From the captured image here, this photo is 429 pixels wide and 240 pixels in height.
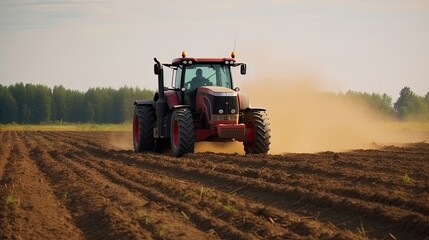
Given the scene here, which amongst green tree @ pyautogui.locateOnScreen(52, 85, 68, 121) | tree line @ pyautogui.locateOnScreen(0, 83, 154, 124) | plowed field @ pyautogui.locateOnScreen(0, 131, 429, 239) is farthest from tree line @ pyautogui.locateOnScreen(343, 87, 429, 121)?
plowed field @ pyautogui.locateOnScreen(0, 131, 429, 239)

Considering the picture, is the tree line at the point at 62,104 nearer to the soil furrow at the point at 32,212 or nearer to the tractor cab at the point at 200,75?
the tractor cab at the point at 200,75

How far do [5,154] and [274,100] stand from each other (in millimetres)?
8774

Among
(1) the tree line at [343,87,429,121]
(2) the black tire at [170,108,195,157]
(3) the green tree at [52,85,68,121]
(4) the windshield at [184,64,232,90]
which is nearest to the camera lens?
(2) the black tire at [170,108,195,157]

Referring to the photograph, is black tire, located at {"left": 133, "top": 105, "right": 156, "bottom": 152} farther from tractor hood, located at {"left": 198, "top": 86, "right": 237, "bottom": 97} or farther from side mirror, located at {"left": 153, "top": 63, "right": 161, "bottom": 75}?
tractor hood, located at {"left": 198, "top": 86, "right": 237, "bottom": 97}

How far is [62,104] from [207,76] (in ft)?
258

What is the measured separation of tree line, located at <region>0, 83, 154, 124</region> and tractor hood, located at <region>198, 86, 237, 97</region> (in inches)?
3014

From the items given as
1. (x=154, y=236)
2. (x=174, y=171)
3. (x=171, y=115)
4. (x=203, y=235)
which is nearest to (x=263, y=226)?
(x=203, y=235)

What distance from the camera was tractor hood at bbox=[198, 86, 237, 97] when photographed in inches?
687

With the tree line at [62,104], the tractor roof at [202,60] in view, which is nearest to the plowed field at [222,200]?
the tractor roof at [202,60]

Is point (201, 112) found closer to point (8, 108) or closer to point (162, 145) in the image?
point (162, 145)

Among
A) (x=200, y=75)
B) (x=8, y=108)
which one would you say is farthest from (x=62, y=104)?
(x=200, y=75)

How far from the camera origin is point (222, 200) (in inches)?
389

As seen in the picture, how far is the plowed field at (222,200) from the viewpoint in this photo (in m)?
7.90

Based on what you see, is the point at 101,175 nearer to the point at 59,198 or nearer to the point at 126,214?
the point at 59,198
